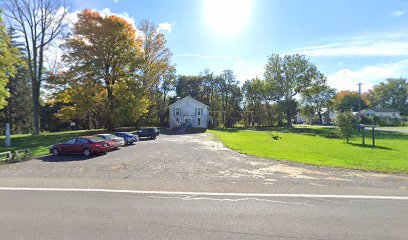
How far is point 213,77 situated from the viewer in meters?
71.9

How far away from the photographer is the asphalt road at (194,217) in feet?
15.1

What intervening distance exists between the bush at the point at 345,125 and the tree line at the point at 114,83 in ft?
87.5

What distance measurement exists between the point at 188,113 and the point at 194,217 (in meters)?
48.5

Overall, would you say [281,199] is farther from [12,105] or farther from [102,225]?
[12,105]

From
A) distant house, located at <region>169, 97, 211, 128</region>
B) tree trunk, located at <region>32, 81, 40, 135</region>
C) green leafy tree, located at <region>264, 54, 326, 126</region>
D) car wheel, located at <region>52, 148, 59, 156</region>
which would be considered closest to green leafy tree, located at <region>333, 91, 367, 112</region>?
green leafy tree, located at <region>264, 54, 326, 126</region>

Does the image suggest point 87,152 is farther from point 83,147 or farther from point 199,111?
point 199,111

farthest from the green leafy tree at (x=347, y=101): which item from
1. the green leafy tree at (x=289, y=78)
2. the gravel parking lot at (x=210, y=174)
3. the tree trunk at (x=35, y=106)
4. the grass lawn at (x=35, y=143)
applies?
the tree trunk at (x=35, y=106)

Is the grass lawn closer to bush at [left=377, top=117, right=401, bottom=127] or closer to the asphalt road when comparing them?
the asphalt road

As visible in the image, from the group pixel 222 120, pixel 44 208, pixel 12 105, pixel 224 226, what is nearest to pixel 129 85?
pixel 12 105

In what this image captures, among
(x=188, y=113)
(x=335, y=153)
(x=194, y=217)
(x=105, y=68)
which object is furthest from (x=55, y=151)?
(x=188, y=113)

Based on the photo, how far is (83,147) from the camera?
16734mm

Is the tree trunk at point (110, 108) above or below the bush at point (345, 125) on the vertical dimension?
above

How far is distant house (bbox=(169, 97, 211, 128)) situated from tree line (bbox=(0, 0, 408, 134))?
5.31 meters

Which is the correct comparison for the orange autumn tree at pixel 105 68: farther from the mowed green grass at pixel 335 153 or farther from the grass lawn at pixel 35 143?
the mowed green grass at pixel 335 153
